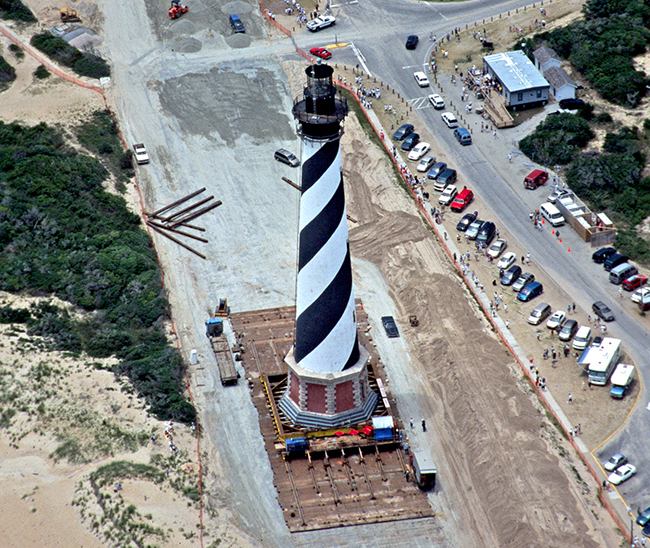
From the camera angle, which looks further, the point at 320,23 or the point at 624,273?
the point at 320,23

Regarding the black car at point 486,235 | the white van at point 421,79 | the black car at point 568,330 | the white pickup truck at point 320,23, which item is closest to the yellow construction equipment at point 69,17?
the white pickup truck at point 320,23

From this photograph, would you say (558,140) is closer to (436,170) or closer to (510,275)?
(436,170)

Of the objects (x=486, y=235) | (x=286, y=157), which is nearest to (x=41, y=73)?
(x=286, y=157)

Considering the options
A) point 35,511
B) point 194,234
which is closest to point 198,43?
point 194,234

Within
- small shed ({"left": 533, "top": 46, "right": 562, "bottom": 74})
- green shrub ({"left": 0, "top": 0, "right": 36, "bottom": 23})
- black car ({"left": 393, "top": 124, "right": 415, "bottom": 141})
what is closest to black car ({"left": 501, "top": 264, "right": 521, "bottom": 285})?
black car ({"left": 393, "top": 124, "right": 415, "bottom": 141})

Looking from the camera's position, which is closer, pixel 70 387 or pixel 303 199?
pixel 303 199

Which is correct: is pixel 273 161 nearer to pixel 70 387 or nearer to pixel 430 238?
pixel 430 238
